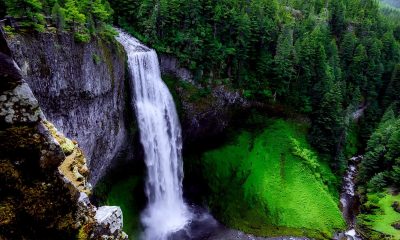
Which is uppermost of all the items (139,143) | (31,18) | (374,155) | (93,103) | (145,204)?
(31,18)

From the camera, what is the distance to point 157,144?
136ft

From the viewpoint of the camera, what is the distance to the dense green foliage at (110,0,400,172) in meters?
48.8

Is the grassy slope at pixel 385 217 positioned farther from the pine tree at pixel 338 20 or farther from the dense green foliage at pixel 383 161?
the pine tree at pixel 338 20

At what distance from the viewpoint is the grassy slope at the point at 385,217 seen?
139 ft

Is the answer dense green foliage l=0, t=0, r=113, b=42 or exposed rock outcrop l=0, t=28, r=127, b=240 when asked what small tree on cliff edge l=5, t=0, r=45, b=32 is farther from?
exposed rock outcrop l=0, t=28, r=127, b=240

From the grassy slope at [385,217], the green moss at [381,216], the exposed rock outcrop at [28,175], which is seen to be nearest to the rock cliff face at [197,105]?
the green moss at [381,216]

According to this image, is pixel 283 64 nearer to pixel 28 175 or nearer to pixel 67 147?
pixel 67 147

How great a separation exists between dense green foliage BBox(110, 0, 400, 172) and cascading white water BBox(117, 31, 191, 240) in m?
6.02

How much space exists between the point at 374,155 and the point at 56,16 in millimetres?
49554

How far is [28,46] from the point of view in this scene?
23000mm

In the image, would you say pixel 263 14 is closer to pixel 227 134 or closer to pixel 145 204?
pixel 227 134

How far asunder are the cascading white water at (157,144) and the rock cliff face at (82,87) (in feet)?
7.07

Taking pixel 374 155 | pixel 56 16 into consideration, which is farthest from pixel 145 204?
pixel 374 155

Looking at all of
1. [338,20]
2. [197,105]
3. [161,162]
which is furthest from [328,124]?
[338,20]
